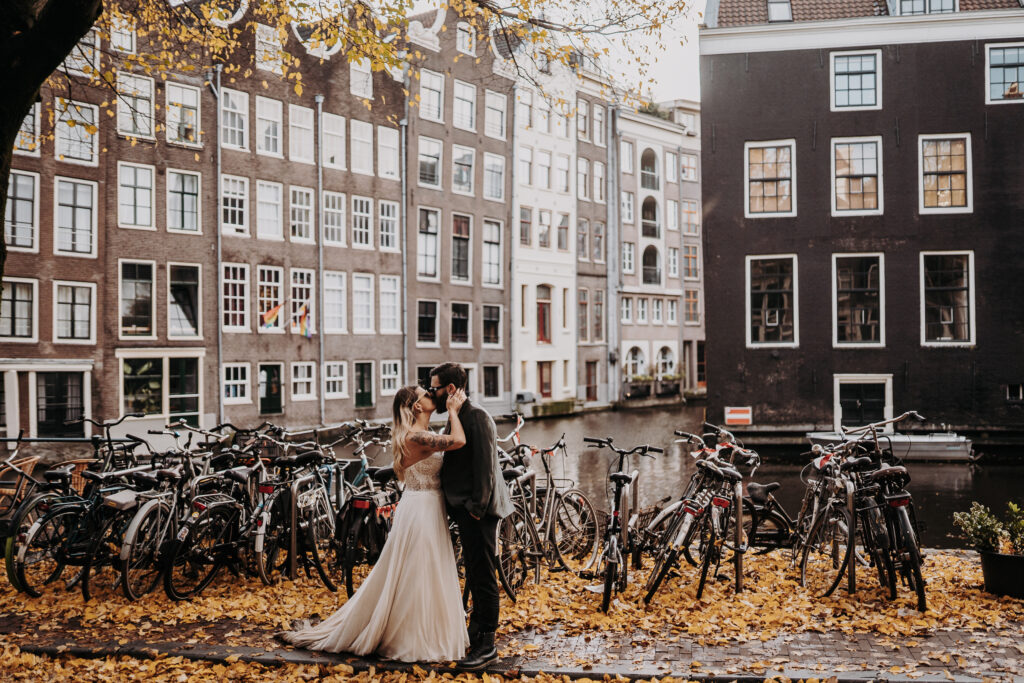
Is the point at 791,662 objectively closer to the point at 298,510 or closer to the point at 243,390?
the point at 298,510

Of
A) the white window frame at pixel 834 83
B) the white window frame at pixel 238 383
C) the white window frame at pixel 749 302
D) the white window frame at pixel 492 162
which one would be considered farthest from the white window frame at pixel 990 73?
the white window frame at pixel 238 383

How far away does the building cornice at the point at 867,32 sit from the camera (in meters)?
24.3

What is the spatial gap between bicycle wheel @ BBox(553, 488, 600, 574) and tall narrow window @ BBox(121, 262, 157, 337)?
22.7 meters

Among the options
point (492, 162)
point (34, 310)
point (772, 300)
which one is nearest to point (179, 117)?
point (34, 310)

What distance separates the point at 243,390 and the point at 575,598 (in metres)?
25.2

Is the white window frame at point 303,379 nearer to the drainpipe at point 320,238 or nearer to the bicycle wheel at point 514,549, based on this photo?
the drainpipe at point 320,238

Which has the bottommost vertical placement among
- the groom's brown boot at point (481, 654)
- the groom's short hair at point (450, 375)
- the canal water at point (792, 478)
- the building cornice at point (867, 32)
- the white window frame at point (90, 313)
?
the canal water at point (792, 478)

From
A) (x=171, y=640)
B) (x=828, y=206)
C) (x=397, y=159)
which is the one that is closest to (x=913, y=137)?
(x=828, y=206)

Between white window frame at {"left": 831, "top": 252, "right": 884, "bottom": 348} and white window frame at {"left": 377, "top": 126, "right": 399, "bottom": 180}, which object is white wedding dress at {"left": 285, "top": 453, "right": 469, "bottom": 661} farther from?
white window frame at {"left": 377, "top": 126, "right": 399, "bottom": 180}

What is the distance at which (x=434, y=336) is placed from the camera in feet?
125

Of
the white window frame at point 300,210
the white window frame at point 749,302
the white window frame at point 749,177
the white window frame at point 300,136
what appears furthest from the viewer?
the white window frame at point 300,136

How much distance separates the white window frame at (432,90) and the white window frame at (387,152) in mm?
1870

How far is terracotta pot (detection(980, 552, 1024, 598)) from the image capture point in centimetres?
733

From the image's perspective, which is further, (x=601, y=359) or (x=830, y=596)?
(x=601, y=359)
